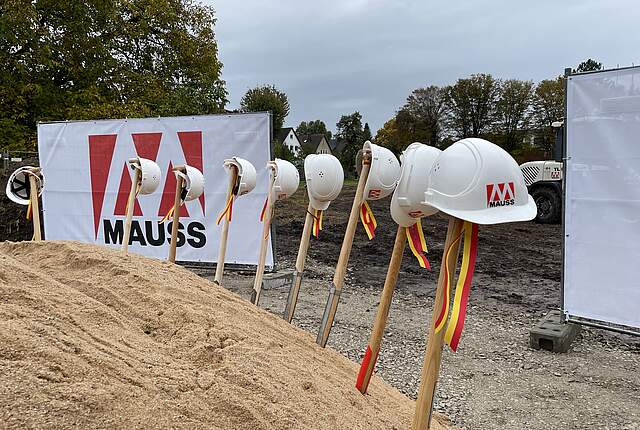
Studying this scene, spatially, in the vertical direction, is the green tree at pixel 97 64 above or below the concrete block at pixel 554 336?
above

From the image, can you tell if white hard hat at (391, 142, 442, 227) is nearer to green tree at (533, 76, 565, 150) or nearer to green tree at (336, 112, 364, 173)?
green tree at (533, 76, 565, 150)

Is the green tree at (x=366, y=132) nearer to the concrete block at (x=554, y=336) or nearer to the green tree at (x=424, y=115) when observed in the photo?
the green tree at (x=424, y=115)

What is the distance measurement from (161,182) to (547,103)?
27423 mm

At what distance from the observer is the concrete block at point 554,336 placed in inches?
190

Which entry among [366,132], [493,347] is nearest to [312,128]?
[366,132]

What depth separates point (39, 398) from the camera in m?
1.57

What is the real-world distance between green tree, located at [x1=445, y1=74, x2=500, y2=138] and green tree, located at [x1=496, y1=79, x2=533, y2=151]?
44cm

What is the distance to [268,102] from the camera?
41750 mm

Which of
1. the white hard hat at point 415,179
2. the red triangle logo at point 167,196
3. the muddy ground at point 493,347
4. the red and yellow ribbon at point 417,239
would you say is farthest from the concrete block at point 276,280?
the white hard hat at point 415,179

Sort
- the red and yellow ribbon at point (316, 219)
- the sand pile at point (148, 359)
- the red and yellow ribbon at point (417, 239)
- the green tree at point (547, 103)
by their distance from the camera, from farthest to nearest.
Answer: the green tree at point (547, 103) < the red and yellow ribbon at point (316, 219) < the red and yellow ribbon at point (417, 239) < the sand pile at point (148, 359)

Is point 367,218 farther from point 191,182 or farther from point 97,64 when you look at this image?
Answer: point 97,64

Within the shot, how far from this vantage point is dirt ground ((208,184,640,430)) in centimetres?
366

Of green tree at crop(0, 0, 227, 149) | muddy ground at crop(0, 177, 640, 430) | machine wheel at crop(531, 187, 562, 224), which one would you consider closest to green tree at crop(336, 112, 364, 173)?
green tree at crop(0, 0, 227, 149)

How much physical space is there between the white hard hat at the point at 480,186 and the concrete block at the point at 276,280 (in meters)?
5.08
